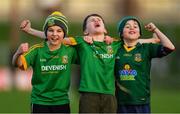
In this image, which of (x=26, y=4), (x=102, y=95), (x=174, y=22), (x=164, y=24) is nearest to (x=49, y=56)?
(x=102, y=95)

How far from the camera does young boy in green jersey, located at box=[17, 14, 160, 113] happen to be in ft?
35.5

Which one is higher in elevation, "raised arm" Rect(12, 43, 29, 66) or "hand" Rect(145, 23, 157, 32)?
"hand" Rect(145, 23, 157, 32)

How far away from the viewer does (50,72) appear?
10859mm

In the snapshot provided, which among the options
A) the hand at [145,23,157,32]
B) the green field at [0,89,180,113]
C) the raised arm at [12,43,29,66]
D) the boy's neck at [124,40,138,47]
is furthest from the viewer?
the green field at [0,89,180,113]

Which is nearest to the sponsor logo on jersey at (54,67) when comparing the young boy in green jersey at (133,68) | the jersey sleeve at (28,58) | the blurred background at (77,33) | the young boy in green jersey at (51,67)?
the young boy in green jersey at (51,67)

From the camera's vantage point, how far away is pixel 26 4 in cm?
4431

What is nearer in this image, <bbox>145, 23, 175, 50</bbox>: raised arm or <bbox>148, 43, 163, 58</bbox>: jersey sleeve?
<bbox>145, 23, 175, 50</bbox>: raised arm

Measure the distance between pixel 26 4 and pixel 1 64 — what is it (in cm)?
1041

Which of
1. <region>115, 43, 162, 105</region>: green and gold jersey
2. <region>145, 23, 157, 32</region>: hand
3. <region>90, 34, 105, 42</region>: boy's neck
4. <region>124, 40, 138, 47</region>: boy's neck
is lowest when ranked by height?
<region>115, 43, 162, 105</region>: green and gold jersey

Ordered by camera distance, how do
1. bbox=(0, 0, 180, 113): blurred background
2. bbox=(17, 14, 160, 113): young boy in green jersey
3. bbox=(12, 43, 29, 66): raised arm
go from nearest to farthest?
bbox=(12, 43, 29, 66): raised arm → bbox=(17, 14, 160, 113): young boy in green jersey → bbox=(0, 0, 180, 113): blurred background

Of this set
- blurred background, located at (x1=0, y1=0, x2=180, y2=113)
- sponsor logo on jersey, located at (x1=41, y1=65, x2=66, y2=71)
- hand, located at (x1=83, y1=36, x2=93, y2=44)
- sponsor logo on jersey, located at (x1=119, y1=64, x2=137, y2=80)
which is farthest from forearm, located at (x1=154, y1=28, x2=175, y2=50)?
blurred background, located at (x1=0, y1=0, x2=180, y2=113)

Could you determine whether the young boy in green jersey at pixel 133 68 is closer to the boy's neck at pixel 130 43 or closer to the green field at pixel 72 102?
the boy's neck at pixel 130 43

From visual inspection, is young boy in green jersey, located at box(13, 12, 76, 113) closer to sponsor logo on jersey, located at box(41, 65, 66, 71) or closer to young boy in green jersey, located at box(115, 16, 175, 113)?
sponsor logo on jersey, located at box(41, 65, 66, 71)

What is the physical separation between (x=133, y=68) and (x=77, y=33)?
25.6 m
